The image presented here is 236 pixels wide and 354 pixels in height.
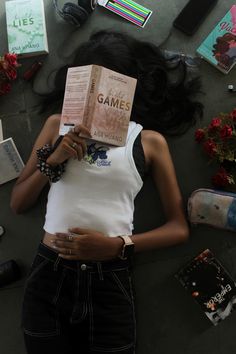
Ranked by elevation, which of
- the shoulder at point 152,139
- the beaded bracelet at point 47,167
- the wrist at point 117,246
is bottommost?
the wrist at point 117,246

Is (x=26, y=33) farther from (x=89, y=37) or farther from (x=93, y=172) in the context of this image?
(x=93, y=172)

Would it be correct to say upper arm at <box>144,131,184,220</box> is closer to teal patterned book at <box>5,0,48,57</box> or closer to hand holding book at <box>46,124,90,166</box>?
hand holding book at <box>46,124,90,166</box>

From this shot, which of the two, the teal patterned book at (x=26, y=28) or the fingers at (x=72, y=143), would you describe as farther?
the teal patterned book at (x=26, y=28)

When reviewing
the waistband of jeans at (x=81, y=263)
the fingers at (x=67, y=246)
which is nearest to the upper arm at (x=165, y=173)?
the waistband of jeans at (x=81, y=263)

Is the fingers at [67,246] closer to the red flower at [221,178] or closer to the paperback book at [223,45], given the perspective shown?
the red flower at [221,178]

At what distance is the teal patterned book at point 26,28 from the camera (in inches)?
54.9

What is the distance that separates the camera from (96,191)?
1156 mm

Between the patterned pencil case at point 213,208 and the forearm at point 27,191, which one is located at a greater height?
the patterned pencil case at point 213,208

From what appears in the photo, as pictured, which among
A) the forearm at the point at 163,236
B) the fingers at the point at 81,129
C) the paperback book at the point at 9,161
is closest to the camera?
the fingers at the point at 81,129

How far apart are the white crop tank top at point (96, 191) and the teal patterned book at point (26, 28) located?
1.64 ft

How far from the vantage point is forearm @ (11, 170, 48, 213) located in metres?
1.21

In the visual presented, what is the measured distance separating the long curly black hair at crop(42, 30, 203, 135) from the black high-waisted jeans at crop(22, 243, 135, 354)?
1.75 ft

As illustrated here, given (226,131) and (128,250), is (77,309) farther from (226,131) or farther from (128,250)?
(226,131)

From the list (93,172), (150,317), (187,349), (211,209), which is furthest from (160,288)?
(93,172)
